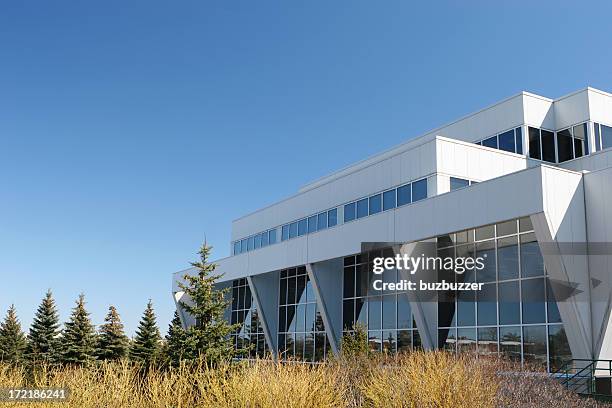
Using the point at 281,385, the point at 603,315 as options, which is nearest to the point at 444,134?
the point at 603,315

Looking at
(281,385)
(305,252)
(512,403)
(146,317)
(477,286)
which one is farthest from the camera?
(146,317)

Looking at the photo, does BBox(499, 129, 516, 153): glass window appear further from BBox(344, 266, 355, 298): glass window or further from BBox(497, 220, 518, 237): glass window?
BBox(344, 266, 355, 298): glass window

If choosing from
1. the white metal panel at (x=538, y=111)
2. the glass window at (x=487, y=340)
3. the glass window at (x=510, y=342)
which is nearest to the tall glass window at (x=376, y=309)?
the glass window at (x=487, y=340)

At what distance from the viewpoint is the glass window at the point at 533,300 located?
69.2 feet

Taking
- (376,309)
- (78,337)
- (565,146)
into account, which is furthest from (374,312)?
(78,337)

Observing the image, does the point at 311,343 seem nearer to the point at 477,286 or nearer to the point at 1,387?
the point at 477,286

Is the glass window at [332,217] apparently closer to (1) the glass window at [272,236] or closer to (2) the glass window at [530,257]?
(1) the glass window at [272,236]

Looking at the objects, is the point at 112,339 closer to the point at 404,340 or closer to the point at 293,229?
the point at 293,229

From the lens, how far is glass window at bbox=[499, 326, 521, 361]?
21703mm

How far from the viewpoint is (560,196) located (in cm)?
1991

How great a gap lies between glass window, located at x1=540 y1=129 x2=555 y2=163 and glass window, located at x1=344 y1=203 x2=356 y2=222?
9.58 metres

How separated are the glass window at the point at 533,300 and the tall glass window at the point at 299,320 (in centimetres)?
1367

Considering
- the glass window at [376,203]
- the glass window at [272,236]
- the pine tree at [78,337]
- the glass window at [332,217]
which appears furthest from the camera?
the pine tree at [78,337]

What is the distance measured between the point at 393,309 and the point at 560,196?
35.4ft
